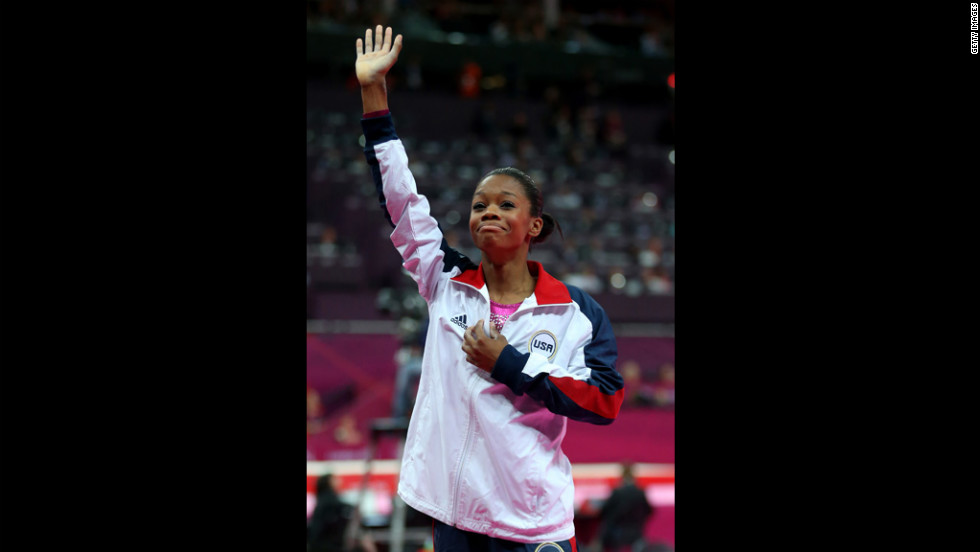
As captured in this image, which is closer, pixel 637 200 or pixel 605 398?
pixel 605 398

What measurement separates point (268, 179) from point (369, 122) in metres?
0.82

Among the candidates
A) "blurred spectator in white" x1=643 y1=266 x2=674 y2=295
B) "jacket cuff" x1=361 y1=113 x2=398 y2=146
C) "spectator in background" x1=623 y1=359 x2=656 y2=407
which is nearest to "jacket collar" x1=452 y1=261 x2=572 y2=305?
"jacket cuff" x1=361 y1=113 x2=398 y2=146

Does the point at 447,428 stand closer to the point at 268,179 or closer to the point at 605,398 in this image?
the point at 605,398

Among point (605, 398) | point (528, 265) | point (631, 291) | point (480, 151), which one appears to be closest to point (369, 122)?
point (528, 265)

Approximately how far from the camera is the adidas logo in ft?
8.21

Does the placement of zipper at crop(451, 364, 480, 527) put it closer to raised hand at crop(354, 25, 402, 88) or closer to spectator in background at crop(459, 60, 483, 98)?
raised hand at crop(354, 25, 402, 88)

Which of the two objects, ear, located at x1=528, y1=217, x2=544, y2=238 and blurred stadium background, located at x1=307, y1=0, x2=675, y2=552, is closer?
ear, located at x1=528, y1=217, x2=544, y2=238

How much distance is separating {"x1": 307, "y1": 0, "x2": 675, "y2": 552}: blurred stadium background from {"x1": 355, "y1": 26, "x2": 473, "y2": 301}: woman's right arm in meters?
3.32

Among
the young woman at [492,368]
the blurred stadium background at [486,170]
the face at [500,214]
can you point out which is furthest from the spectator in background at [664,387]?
the face at [500,214]

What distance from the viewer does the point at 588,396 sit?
7.70ft

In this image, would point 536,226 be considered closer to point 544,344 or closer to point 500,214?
point 500,214

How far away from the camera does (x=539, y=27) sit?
17938 millimetres
